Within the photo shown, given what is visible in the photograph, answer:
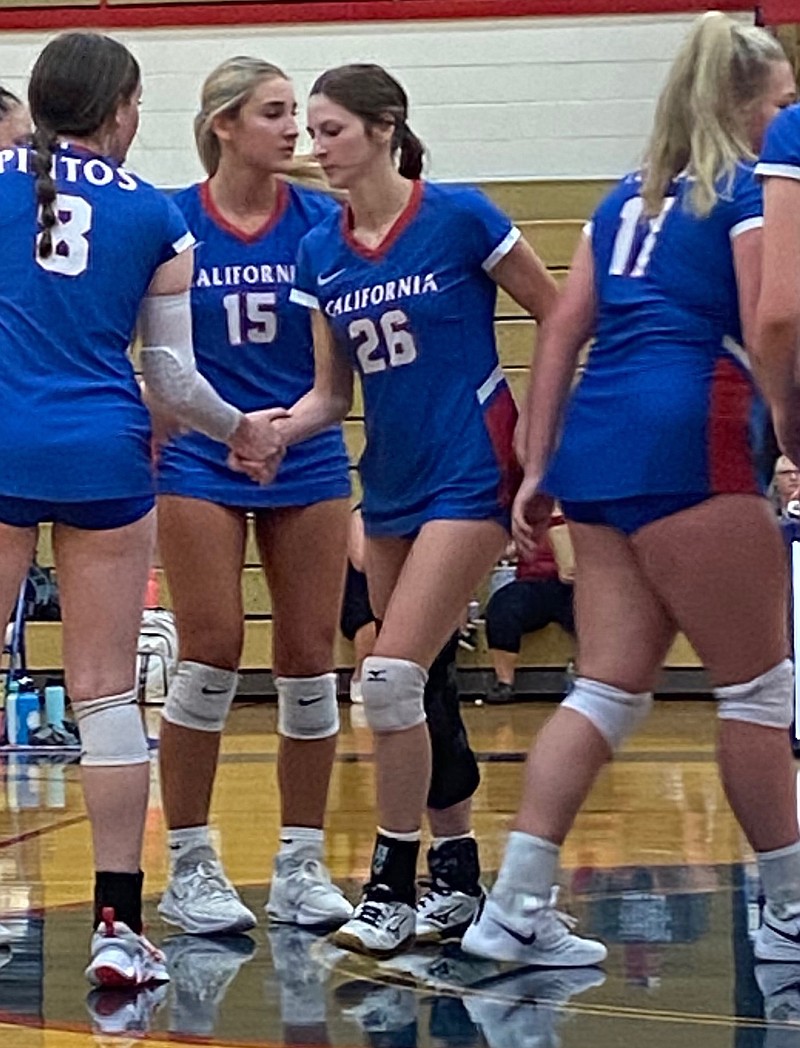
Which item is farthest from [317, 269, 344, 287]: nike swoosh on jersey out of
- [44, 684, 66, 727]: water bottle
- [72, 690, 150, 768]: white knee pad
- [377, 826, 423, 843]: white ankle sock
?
[44, 684, 66, 727]: water bottle

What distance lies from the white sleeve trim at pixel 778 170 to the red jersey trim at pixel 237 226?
1254 mm

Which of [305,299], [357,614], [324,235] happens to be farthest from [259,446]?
[357,614]

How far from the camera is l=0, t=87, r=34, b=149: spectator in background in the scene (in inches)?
165

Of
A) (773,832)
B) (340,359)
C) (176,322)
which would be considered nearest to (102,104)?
(176,322)

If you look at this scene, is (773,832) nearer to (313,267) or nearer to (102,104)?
(313,267)

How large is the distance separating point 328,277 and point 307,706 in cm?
86

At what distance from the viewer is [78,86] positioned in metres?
3.47

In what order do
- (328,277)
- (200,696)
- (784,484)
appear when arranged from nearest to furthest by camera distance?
(328,277) < (200,696) < (784,484)

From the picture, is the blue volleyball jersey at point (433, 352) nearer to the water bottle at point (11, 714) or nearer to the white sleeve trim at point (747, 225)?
the white sleeve trim at point (747, 225)

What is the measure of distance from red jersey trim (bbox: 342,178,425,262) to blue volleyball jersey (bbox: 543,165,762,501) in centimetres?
45

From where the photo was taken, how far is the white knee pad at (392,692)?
12.1ft

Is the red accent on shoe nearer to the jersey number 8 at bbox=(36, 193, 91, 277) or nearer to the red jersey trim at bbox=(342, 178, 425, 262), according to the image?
the jersey number 8 at bbox=(36, 193, 91, 277)

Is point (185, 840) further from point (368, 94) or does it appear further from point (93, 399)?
point (368, 94)

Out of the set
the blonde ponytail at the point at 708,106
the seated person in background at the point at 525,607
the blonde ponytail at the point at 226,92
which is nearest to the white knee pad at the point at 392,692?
the blonde ponytail at the point at 708,106
